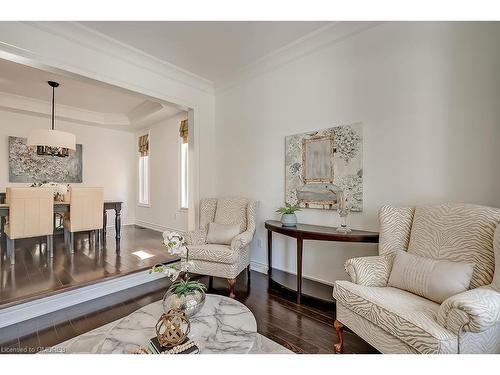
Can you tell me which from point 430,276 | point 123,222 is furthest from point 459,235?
point 123,222

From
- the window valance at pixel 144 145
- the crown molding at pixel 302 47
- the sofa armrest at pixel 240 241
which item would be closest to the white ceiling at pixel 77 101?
the window valance at pixel 144 145

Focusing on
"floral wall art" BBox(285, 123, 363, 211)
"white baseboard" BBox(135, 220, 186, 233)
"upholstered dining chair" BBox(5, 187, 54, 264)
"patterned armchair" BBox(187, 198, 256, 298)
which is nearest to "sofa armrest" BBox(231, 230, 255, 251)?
"patterned armchair" BBox(187, 198, 256, 298)

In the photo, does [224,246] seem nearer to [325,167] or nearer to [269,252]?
[269,252]

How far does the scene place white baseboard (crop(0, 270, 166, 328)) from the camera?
203cm

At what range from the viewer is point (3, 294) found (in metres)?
2.15

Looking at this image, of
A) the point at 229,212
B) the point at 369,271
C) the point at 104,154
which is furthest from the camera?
the point at 104,154

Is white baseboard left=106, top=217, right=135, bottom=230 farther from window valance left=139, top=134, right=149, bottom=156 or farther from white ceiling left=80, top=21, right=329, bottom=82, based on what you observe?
white ceiling left=80, top=21, right=329, bottom=82

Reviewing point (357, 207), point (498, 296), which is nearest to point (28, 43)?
point (357, 207)

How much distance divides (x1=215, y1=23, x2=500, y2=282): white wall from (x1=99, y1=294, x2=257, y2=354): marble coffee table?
155cm

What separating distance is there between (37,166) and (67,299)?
394 cm

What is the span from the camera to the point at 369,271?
1760mm

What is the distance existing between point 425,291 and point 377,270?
31cm
